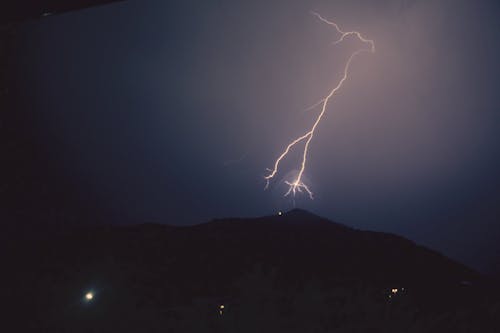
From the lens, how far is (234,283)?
3.33 meters

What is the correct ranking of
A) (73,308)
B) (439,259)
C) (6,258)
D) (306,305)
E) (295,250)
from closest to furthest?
1. (306,305)
2. (73,308)
3. (6,258)
4. (295,250)
5. (439,259)

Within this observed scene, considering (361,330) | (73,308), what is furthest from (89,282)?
(361,330)

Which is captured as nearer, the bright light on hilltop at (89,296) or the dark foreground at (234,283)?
the dark foreground at (234,283)

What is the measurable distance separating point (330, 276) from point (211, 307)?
42.4ft

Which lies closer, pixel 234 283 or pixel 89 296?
pixel 234 283

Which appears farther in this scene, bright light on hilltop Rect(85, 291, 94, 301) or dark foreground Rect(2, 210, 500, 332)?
bright light on hilltop Rect(85, 291, 94, 301)

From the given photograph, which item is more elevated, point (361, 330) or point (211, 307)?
point (211, 307)

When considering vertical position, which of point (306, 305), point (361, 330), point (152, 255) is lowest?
point (361, 330)

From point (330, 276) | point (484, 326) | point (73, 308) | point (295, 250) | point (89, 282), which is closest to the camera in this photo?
point (484, 326)

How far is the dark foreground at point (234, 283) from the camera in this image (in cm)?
293

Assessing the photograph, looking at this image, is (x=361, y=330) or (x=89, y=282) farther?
(x=89, y=282)

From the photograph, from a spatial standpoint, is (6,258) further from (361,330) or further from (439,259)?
(439,259)

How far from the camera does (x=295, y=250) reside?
17844mm

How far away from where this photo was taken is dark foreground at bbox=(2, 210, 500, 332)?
2930mm
